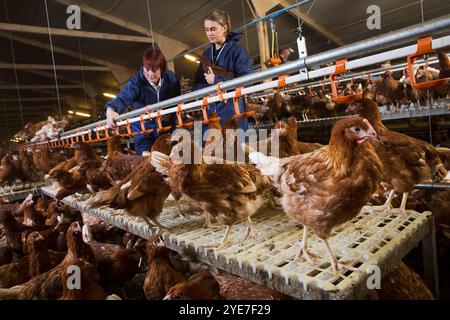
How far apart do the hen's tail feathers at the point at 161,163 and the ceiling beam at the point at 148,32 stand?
175 inches

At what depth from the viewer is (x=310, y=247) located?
1375mm

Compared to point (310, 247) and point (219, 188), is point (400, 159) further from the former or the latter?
point (219, 188)

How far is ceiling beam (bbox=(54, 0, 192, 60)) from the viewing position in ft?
16.8

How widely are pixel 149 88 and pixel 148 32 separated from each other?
3640 mm

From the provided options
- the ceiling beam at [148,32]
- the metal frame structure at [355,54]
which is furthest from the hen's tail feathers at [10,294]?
the ceiling beam at [148,32]

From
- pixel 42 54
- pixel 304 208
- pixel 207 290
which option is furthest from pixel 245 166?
pixel 42 54

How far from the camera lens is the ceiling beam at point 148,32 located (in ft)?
16.8

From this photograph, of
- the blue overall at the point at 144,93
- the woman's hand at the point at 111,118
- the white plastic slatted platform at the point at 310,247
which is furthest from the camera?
the blue overall at the point at 144,93

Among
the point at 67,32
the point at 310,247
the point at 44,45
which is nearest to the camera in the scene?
the point at 310,247

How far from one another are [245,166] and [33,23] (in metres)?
6.31

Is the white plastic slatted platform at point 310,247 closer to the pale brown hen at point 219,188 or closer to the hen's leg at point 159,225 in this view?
the hen's leg at point 159,225

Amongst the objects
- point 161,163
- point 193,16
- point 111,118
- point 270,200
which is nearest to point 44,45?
point 193,16

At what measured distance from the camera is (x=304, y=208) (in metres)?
1.17
